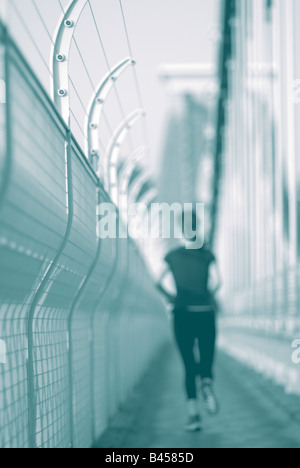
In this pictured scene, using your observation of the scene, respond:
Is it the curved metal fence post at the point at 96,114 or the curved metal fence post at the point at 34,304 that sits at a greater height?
the curved metal fence post at the point at 96,114

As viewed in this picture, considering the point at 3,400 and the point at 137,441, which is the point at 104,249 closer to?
the point at 137,441

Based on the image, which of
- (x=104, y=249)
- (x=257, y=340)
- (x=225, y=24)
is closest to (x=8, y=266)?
(x=104, y=249)

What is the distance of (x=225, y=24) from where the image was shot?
18312mm

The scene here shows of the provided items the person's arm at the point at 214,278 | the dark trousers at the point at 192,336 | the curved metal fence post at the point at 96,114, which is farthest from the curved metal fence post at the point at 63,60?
the person's arm at the point at 214,278

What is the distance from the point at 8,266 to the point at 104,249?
2207 mm

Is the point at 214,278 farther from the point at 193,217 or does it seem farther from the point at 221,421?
the point at 221,421

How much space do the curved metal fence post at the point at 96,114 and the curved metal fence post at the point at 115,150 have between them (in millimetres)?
1091

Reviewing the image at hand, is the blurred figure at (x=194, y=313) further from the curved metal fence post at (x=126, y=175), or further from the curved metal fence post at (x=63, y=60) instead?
the curved metal fence post at (x=63, y=60)

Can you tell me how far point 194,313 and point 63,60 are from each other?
2.55 m

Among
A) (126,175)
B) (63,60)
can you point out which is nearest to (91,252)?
(63,60)

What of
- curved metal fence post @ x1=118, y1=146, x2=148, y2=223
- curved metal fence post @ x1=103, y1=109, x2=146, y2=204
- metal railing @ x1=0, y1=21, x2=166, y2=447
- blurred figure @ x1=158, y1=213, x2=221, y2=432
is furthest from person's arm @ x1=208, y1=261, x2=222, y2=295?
metal railing @ x1=0, y1=21, x2=166, y2=447

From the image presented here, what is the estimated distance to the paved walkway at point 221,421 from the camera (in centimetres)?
491

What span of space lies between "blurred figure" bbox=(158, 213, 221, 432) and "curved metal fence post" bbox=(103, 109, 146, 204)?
1.79ft

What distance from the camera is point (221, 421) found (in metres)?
6.00
